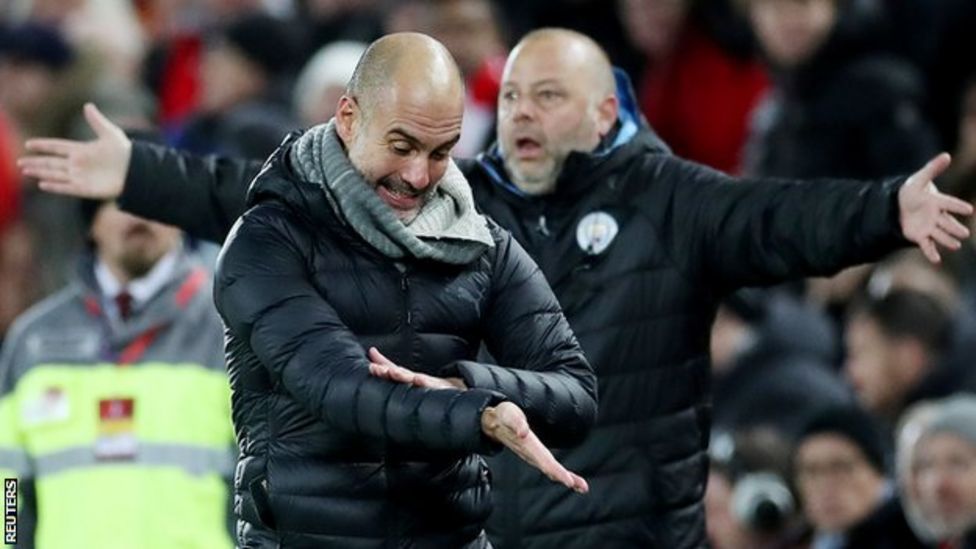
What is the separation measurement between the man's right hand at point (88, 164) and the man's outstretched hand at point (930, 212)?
2.00 m

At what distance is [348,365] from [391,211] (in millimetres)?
349

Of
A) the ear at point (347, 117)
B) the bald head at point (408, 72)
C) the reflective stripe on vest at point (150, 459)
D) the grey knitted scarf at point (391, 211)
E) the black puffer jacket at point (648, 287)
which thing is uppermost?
the bald head at point (408, 72)

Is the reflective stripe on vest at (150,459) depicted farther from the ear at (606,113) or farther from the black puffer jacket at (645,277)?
the ear at (606,113)

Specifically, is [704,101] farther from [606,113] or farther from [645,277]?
[645,277]

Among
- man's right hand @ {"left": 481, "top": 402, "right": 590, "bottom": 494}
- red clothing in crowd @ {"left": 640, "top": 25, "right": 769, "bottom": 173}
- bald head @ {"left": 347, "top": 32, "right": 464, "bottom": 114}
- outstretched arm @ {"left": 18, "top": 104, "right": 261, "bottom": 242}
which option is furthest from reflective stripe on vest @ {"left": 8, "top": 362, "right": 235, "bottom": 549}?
red clothing in crowd @ {"left": 640, "top": 25, "right": 769, "bottom": 173}

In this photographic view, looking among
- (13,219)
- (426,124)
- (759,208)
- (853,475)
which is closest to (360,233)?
(426,124)

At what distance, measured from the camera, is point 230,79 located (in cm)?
1212

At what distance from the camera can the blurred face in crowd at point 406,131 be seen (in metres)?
5.21

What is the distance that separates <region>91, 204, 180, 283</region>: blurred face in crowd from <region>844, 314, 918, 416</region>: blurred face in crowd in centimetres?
256

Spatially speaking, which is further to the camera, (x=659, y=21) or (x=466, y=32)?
(x=659, y=21)

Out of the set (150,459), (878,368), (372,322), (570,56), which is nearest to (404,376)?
(372,322)

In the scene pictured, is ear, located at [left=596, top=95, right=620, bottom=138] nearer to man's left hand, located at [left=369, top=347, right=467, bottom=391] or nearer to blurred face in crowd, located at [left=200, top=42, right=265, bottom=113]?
man's left hand, located at [left=369, top=347, right=467, bottom=391]

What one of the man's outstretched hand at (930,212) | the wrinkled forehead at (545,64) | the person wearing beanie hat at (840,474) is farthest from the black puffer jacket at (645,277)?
the person wearing beanie hat at (840,474)

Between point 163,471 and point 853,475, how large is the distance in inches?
95.1
